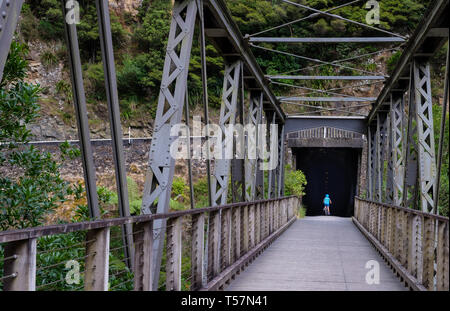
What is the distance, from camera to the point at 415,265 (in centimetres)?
585

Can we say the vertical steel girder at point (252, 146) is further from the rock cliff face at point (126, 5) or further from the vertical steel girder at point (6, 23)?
the rock cliff face at point (126, 5)

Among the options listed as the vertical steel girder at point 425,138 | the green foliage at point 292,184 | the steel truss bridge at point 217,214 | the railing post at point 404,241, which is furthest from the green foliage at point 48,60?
the railing post at point 404,241

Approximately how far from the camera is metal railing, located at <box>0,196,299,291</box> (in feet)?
7.07

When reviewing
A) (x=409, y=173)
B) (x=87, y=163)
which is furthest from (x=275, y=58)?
(x=87, y=163)

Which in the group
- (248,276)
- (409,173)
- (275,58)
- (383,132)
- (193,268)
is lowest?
(248,276)

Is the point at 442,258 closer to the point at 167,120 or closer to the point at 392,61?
the point at 167,120

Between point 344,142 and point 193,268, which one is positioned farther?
point 344,142

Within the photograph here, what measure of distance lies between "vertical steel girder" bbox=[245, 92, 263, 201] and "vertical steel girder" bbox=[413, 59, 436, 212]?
360 cm

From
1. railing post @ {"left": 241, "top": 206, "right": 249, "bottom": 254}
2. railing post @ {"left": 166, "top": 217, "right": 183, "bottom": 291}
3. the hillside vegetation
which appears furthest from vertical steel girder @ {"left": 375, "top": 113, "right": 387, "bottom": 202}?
railing post @ {"left": 166, "top": 217, "right": 183, "bottom": 291}

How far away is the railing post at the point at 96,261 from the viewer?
2.89 meters

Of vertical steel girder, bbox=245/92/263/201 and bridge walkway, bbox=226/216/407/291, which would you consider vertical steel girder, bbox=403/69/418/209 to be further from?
vertical steel girder, bbox=245/92/263/201

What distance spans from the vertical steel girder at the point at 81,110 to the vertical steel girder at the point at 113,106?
247 millimetres
